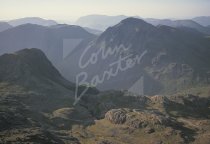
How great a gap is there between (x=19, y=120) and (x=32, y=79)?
58.1 metres

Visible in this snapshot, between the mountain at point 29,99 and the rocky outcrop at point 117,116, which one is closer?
the mountain at point 29,99

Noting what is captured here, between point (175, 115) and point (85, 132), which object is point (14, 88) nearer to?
point (85, 132)

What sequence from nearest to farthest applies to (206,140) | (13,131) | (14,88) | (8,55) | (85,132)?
(13,131) < (206,140) < (85,132) < (14,88) < (8,55)

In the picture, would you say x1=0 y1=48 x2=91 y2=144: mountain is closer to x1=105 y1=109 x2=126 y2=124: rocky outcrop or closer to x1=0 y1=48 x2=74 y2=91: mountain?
x1=0 y1=48 x2=74 y2=91: mountain

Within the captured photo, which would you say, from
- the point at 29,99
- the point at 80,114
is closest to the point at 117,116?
the point at 80,114

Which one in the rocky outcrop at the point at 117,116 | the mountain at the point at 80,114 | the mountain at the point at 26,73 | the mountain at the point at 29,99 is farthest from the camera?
the mountain at the point at 26,73

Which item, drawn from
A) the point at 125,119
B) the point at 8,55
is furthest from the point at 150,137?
the point at 8,55

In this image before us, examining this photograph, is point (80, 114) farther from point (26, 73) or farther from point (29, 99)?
point (26, 73)

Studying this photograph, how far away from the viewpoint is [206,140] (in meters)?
117

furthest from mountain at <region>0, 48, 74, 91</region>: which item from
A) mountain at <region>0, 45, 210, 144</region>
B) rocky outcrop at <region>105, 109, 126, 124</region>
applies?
rocky outcrop at <region>105, 109, 126, 124</region>

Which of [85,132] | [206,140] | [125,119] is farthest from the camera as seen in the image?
[125,119]

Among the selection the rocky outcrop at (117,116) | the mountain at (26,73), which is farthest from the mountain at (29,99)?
the rocky outcrop at (117,116)

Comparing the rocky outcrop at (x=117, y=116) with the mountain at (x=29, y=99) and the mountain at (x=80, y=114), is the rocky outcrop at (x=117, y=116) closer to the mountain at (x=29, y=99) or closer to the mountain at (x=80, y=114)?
the mountain at (x=80, y=114)

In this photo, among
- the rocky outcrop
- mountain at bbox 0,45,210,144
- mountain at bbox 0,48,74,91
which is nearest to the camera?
mountain at bbox 0,45,210,144
